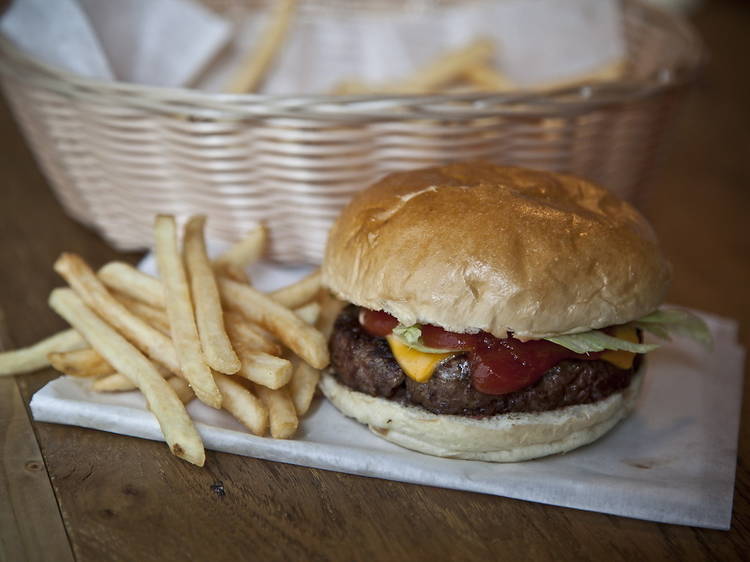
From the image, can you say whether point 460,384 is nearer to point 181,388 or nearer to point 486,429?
point 486,429

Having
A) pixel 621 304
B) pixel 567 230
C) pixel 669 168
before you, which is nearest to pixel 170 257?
pixel 567 230

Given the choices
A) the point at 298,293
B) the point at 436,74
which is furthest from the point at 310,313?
the point at 436,74

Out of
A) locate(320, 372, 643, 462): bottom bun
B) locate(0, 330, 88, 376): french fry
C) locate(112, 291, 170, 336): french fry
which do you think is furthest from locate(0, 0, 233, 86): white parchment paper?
locate(320, 372, 643, 462): bottom bun

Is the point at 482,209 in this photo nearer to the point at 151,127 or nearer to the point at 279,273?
the point at 279,273

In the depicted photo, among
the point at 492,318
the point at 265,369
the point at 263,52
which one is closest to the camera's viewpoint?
the point at 492,318

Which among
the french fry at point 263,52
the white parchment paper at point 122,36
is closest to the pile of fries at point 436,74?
the french fry at point 263,52

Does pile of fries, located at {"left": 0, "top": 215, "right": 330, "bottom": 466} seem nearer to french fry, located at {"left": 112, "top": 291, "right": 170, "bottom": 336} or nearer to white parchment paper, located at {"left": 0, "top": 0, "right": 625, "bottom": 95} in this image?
french fry, located at {"left": 112, "top": 291, "right": 170, "bottom": 336}
